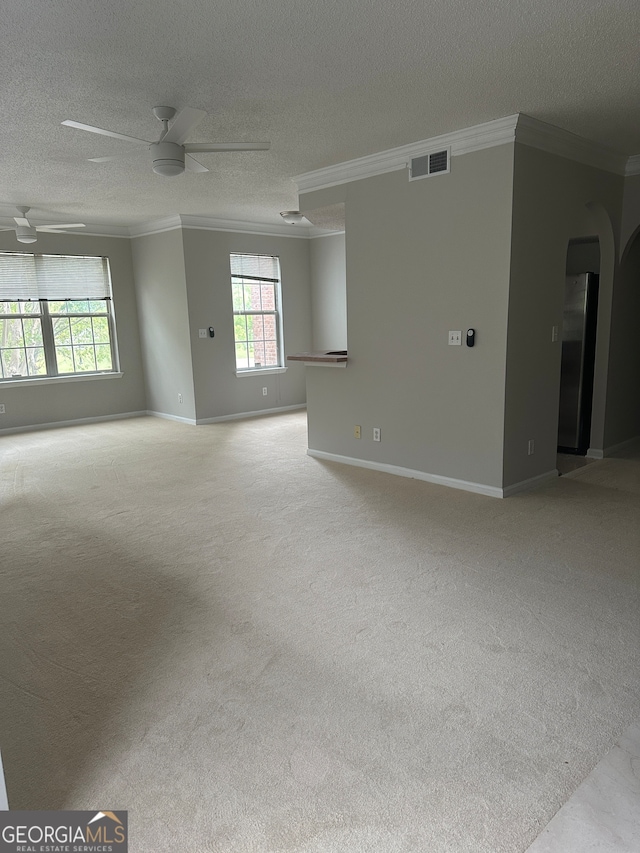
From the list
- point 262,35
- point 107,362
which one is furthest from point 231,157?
point 107,362

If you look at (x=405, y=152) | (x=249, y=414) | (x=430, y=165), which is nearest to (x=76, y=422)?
(x=249, y=414)

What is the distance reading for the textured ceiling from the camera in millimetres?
2443

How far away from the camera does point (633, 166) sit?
194 inches

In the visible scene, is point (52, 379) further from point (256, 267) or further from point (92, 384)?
point (256, 267)

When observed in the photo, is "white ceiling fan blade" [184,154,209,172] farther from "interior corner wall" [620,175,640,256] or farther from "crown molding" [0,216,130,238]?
"crown molding" [0,216,130,238]

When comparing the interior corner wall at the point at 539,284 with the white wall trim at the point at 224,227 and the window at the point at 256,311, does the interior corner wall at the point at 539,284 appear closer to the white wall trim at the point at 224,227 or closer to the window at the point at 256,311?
the white wall trim at the point at 224,227

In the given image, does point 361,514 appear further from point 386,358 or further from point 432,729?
point 432,729

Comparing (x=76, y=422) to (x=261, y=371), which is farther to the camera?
(x=261, y=371)

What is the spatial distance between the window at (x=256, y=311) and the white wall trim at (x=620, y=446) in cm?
461

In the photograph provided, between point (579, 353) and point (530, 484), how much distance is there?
1.64 metres

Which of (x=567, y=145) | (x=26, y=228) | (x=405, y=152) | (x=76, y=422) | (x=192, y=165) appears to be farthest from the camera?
(x=76, y=422)

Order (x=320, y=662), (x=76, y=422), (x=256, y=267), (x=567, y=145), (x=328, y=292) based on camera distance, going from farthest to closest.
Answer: (x=328, y=292), (x=256, y=267), (x=76, y=422), (x=567, y=145), (x=320, y=662)

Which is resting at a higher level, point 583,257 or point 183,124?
point 183,124

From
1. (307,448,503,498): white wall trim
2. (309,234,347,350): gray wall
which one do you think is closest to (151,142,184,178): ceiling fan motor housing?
(307,448,503,498): white wall trim
